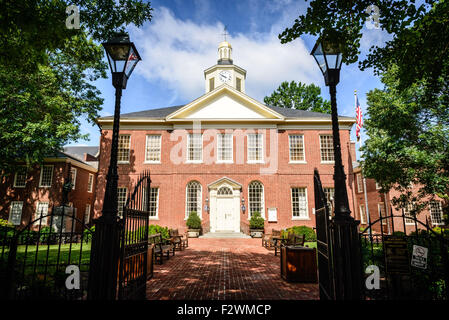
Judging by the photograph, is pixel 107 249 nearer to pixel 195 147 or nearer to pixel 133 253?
pixel 133 253

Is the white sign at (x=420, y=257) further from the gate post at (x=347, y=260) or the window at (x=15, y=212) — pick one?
the window at (x=15, y=212)

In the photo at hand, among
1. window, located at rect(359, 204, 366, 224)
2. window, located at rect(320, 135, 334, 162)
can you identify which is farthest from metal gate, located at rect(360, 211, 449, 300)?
window, located at rect(359, 204, 366, 224)

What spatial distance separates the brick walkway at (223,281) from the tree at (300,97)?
3253 centimetres

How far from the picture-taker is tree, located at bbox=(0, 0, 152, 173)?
559 cm

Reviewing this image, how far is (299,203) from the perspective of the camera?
66.2 ft

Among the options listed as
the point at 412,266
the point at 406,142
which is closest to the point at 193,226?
the point at 406,142

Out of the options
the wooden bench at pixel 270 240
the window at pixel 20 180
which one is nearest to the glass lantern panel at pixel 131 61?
the wooden bench at pixel 270 240

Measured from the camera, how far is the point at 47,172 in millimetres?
24000

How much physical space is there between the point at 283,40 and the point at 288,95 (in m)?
36.8

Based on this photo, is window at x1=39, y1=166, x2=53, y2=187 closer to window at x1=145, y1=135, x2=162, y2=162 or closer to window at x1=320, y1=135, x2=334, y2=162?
window at x1=145, y1=135, x2=162, y2=162

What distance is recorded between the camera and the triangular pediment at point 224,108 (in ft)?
68.8

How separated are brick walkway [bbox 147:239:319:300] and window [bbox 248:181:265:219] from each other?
9.33 metres

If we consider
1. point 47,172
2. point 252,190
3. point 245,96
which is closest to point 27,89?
point 47,172

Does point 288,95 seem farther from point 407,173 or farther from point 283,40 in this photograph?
point 283,40
